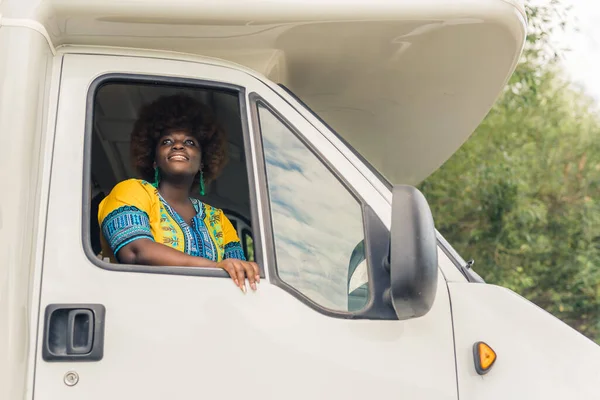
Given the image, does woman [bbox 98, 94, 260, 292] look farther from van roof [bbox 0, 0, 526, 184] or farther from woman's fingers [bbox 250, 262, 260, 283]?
van roof [bbox 0, 0, 526, 184]

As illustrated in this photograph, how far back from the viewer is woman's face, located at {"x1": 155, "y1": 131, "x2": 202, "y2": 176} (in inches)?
116

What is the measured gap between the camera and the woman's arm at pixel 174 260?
2.35 metres

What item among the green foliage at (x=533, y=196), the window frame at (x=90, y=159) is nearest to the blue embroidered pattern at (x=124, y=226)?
the window frame at (x=90, y=159)

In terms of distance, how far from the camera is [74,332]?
2.23 m

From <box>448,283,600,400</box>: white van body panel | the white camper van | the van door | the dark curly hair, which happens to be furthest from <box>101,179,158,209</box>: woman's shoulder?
<box>448,283,600,400</box>: white van body panel

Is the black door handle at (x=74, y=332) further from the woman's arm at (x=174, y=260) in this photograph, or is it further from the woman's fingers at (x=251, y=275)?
the woman's fingers at (x=251, y=275)

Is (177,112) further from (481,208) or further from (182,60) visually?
(481,208)

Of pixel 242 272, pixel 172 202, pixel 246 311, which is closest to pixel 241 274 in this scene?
pixel 242 272

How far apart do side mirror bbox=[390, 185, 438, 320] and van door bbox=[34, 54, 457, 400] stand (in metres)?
0.20

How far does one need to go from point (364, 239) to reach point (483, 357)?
0.50m

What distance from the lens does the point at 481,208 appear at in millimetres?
8805

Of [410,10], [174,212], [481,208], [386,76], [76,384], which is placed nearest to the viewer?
[76,384]

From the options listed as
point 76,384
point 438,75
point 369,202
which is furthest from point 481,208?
point 76,384

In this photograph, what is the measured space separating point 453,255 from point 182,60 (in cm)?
110
